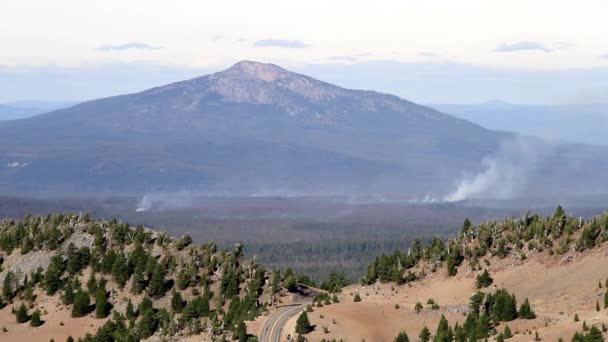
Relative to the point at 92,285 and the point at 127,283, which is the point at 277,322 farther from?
the point at 92,285

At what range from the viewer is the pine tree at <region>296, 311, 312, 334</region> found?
76.3 meters

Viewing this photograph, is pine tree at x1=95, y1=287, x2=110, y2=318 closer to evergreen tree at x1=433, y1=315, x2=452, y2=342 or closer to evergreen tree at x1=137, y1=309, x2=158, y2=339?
evergreen tree at x1=137, y1=309, x2=158, y2=339

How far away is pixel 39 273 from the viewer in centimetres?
10625

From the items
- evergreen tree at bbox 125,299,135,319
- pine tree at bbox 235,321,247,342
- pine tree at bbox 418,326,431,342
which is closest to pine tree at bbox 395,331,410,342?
pine tree at bbox 418,326,431,342

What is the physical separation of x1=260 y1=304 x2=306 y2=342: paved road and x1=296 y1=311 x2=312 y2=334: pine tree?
5.66 feet

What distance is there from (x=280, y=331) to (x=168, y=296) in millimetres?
22052

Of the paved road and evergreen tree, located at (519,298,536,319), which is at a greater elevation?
evergreen tree, located at (519,298,536,319)

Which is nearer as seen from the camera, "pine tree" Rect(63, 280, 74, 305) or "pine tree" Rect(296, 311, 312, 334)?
"pine tree" Rect(296, 311, 312, 334)

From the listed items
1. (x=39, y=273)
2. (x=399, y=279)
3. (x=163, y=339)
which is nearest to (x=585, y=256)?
(x=399, y=279)

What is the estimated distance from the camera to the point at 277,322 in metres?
80.9

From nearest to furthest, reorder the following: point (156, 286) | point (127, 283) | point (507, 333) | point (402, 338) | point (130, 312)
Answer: point (507, 333) < point (402, 338) < point (130, 312) < point (156, 286) < point (127, 283)

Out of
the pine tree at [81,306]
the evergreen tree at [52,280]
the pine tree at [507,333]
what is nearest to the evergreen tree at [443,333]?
the pine tree at [507,333]

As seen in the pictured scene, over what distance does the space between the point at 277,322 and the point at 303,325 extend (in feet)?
16.3

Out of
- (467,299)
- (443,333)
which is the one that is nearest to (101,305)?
(467,299)
